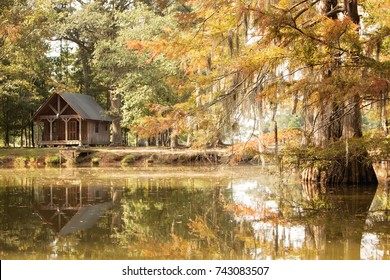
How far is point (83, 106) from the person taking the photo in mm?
36969

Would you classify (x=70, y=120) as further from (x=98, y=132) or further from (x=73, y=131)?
(x=98, y=132)

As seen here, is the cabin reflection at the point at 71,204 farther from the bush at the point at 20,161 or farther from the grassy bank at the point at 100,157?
the bush at the point at 20,161

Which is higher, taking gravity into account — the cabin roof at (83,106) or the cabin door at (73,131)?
the cabin roof at (83,106)

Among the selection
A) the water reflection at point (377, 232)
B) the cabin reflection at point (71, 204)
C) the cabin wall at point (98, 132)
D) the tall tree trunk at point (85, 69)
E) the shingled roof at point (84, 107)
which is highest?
the tall tree trunk at point (85, 69)

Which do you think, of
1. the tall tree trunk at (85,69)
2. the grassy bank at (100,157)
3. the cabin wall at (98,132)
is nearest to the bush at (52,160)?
the grassy bank at (100,157)

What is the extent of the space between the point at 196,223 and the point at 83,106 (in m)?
30.3

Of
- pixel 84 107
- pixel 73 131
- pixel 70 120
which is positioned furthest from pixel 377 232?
pixel 70 120

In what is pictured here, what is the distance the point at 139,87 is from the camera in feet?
108

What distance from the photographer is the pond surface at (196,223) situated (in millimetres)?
6188

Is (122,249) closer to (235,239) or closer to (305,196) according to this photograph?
(235,239)
